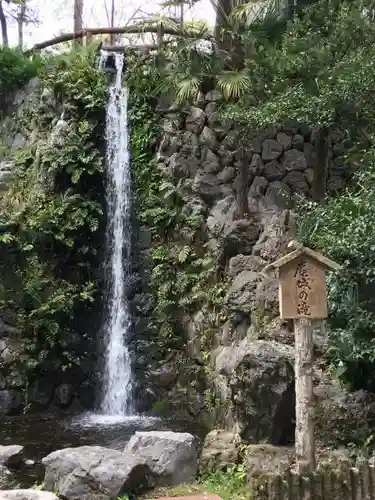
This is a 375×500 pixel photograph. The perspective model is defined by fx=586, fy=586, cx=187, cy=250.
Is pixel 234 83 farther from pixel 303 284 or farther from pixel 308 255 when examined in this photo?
pixel 303 284

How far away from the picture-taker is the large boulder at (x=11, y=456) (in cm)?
615

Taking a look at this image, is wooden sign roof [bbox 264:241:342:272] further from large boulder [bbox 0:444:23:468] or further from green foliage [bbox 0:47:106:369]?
green foliage [bbox 0:47:106:369]

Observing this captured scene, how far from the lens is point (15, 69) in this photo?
530 inches

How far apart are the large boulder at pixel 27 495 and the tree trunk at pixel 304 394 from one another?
205cm

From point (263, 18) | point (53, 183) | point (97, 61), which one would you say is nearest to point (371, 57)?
point (263, 18)

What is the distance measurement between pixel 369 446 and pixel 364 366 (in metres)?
0.97

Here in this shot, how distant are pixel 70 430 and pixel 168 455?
11.2 feet

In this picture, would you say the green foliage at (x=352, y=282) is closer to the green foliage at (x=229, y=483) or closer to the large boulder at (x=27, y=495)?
the green foliage at (x=229, y=483)

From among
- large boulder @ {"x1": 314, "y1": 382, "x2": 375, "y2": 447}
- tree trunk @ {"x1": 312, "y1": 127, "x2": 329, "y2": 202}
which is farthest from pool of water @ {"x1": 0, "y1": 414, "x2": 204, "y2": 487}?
tree trunk @ {"x1": 312, "y1": 127, "x2": 329, "y2": 202}

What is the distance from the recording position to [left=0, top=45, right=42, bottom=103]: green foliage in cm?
1344

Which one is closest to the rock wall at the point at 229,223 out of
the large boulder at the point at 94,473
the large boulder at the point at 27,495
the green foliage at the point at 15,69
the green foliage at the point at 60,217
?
the green foliage at the point at 60,217

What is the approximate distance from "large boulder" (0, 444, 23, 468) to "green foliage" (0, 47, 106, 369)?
136 inches

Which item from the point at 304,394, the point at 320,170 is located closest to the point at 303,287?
the point at 304,394

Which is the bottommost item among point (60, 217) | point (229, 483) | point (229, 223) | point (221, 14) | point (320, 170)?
point (229, 483)
